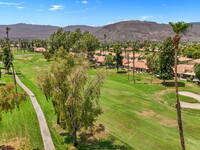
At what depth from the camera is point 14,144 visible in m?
23.5

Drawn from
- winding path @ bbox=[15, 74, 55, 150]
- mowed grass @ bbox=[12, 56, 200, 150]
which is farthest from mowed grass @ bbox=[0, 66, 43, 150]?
mowed grass @ bbox=[12, 56, 200, 150]

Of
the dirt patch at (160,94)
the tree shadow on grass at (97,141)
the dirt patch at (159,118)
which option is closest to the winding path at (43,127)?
the tree shadow on grass at (97,141)

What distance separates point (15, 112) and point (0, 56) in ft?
160

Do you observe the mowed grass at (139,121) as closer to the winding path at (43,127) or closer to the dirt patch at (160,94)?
the dirt patch at (160,94)

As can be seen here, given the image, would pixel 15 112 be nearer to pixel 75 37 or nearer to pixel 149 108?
pixel 149 108

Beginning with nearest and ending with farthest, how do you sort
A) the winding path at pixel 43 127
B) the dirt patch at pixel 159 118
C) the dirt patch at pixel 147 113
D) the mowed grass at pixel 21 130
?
the winding path at pixel 43 127
the mowed grass at pixel 21 130
the dirt patch at pixel 159 118
the dirt patch at pixel 147 113

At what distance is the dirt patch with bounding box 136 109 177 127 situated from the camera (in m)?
31.5

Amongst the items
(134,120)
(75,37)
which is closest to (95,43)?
(75,37)

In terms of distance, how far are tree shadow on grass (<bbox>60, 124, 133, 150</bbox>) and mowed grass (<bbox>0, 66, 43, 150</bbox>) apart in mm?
4144

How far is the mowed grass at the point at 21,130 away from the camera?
78.9 feet

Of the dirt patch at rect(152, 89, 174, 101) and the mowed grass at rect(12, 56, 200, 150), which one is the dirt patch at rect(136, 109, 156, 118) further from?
the dirt patch at rect(152, 89, 174, 101)

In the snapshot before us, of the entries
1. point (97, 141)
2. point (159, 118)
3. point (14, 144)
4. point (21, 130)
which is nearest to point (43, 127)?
point (21, 130)

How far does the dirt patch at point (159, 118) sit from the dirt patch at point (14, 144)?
846 inches

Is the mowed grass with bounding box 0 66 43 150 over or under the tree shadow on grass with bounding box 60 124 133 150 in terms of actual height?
over
